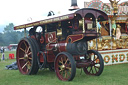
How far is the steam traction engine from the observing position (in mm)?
7877

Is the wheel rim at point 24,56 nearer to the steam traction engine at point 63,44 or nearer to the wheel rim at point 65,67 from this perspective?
the steam traction engine at point 63,44

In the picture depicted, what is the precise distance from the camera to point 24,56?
995cm

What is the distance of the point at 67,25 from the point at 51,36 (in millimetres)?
918

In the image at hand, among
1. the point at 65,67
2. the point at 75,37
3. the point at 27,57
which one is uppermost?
the point at 75,37

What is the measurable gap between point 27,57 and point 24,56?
0.73 feet

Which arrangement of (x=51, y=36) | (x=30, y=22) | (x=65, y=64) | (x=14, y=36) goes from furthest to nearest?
(x=14, y=36)
(x=30, y=22)
(x=51, y=36)
(x=65, y=64)

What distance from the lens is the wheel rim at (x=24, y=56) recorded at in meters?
9.80

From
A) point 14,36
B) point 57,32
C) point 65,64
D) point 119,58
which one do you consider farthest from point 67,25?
point 14,36

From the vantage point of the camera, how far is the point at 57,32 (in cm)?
894

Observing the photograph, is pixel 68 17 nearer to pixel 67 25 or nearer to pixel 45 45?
pixel 67 25

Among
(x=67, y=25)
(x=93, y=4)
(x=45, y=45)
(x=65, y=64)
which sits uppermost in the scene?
(x=93, y=4)

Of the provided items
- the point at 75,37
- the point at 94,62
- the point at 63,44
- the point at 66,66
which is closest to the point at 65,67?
the point at 66,66

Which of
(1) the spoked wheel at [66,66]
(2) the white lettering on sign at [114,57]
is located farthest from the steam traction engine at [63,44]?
(2) the white lettering on sign at [114,57]

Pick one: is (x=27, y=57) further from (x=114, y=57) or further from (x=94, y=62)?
(x=114, y=57)
